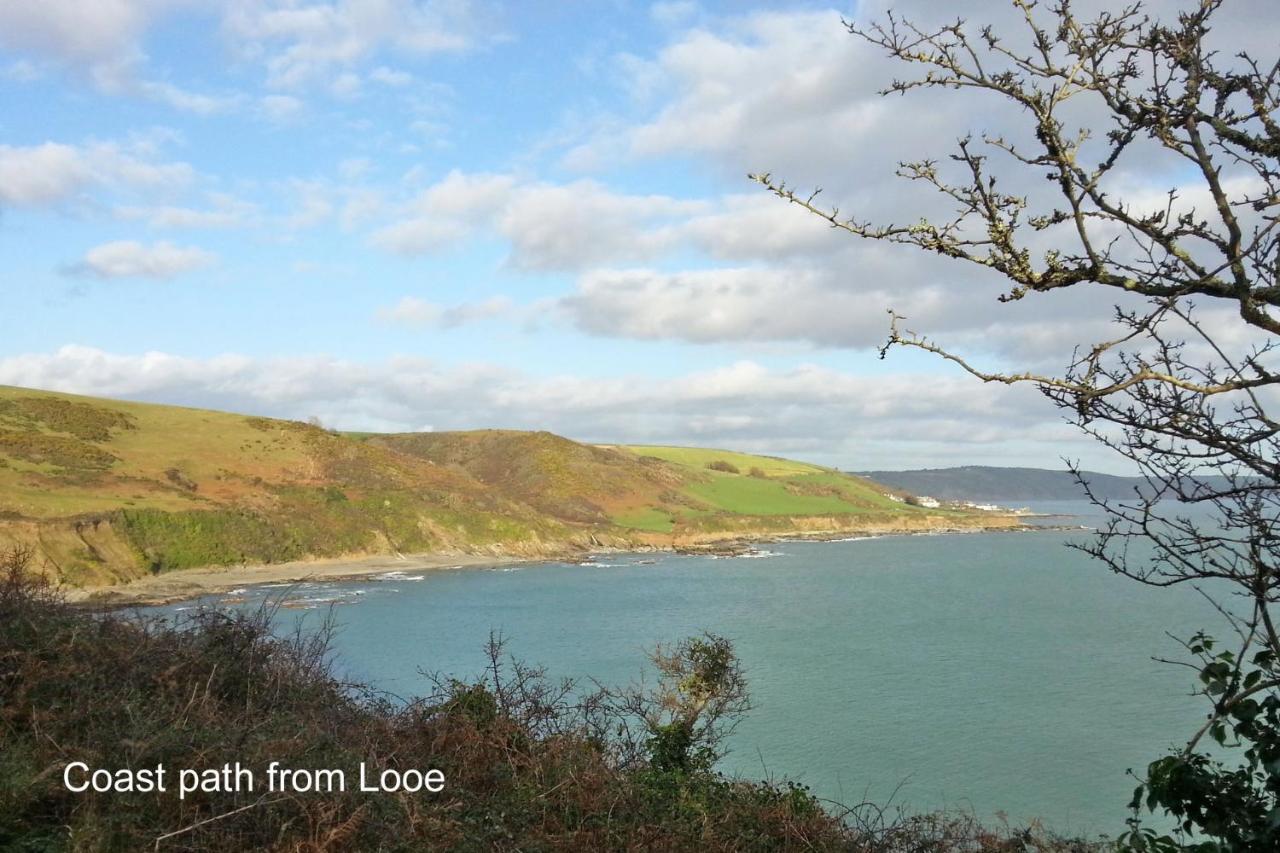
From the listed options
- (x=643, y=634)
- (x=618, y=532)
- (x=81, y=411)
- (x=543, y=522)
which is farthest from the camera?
(x=618, y=532)

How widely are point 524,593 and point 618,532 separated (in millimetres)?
43058

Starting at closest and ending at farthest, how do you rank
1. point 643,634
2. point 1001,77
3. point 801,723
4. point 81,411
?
point 1001,77 < point 801,723 < point 643,634 < point 81,411

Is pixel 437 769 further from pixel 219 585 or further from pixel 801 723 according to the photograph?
pixel 219 585

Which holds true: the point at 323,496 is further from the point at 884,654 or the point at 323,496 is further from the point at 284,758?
the point at 284,758

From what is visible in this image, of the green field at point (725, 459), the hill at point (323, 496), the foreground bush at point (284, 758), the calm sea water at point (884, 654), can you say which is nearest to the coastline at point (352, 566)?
the hill at point (323, 496)

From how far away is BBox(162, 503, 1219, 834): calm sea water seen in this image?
26094 millimetres

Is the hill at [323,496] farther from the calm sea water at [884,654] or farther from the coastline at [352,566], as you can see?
the calm sea water at [884,654]

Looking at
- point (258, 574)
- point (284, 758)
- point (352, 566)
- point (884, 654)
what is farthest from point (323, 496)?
point (284, 758)

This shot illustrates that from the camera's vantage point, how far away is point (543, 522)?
100m

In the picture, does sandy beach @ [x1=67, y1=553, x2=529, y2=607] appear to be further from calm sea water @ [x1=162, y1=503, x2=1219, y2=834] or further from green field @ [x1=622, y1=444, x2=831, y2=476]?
green field @ [x1=622, y1=444, x2=831, y2=476]

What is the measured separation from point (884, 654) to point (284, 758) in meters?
40.4

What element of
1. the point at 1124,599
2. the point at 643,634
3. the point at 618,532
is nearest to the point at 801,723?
the point at 643,634

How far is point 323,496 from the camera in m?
81.8

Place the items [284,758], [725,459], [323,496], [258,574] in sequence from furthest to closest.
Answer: [725,459] → [323,496] → [258,574] → [284,758]
